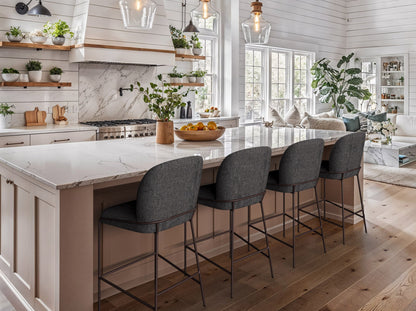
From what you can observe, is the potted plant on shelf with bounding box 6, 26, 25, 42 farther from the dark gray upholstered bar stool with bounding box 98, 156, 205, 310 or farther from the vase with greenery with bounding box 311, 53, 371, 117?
the vase with greenery with bounding box 311, 53, 371, 117

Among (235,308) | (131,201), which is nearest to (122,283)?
(131,201)

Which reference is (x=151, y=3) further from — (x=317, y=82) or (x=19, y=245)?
(x=317, y=82)

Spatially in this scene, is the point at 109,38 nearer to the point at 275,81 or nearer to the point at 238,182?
the point at 238,182

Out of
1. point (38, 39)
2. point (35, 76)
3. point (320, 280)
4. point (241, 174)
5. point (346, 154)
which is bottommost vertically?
point (320, 280)

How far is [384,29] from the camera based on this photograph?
9.41 m

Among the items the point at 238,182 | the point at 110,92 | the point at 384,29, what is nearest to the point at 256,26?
the point at 238,182

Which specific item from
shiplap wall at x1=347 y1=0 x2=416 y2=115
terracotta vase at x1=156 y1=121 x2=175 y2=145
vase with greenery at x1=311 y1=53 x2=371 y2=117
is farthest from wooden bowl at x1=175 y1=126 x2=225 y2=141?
shiplap wall at x1=347 y1=0 x2=416 y2=115

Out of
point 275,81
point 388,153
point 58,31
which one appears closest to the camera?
point 58,31

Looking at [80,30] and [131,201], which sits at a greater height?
[80,30]

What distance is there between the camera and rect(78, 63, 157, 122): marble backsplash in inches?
221

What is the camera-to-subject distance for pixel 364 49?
9.80 metres

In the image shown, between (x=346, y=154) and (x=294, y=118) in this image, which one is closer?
(x=346, y=154)

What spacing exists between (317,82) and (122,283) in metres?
7.40

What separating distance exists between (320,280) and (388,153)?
475 centimetres
